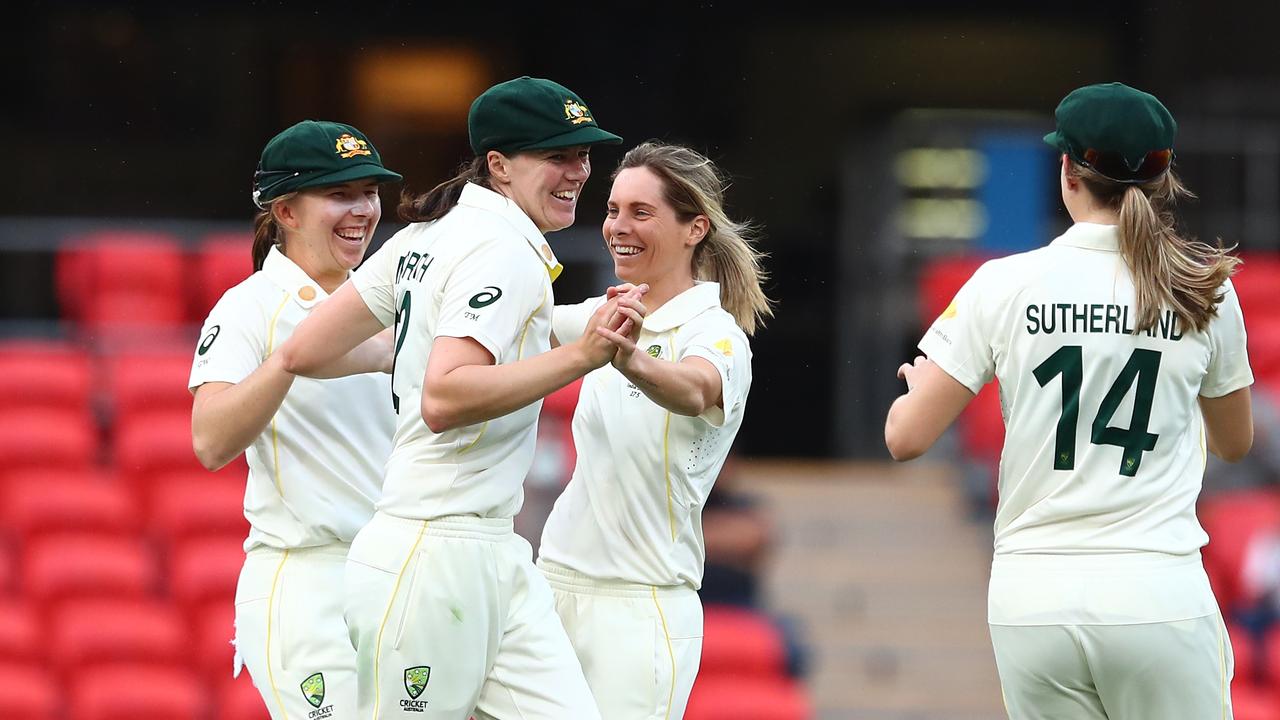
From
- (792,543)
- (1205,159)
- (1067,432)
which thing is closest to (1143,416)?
(1067,432)

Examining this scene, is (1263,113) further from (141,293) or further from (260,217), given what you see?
(260,217)

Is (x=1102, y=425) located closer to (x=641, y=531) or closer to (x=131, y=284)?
(x=641, y=531)

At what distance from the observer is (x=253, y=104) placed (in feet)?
39.1

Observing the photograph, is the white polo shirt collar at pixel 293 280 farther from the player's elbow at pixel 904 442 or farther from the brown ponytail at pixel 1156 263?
the brown ponytail at pixel 1156 263

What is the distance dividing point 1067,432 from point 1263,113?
8996mm

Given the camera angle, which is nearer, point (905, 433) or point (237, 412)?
point (905, 433)

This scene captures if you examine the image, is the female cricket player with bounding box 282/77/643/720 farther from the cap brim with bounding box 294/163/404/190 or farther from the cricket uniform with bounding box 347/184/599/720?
the cap brim with bounding box 294/163/404/190

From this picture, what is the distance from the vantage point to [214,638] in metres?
7.29

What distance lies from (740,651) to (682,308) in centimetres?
387

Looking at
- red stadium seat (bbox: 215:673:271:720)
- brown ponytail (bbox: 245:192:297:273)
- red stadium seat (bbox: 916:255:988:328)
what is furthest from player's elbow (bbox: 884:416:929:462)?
red stadium seat (bbox: 916:255:988:328)

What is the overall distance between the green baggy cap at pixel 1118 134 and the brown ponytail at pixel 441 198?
1.11 m

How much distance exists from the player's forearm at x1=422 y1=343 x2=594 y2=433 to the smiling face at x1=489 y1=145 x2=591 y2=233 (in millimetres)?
390

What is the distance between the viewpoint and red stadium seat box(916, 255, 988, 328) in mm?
9531

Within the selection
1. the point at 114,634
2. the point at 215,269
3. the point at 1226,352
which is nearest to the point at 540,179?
the point at 1226,352
